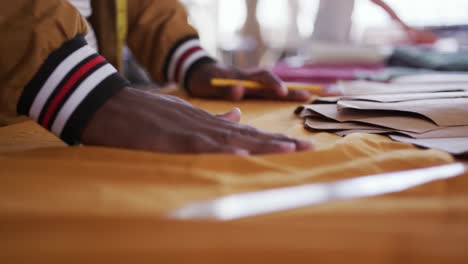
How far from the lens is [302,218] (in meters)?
0.35

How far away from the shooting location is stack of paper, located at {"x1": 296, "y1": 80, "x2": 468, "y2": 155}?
1.69 feet

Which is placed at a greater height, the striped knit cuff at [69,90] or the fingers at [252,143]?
the striped knit cuff at [69,90]

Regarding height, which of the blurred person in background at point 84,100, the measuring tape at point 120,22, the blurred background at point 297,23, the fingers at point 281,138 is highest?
the blurred person in background at point 84,100

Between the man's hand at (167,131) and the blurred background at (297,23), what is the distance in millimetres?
1741

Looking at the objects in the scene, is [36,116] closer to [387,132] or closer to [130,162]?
[130,162]

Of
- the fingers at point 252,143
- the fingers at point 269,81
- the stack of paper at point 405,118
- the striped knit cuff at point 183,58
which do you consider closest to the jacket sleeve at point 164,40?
the striped knit cuff at point 183,58

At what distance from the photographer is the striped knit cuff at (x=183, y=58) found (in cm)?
97

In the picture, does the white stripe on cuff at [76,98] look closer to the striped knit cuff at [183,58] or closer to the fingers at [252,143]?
the fingers at [252,143]

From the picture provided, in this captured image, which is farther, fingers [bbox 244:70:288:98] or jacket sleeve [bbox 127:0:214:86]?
jacket sleeve [bbox 127:0:214:86]

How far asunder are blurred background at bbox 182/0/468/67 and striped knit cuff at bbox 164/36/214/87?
4.07 feet

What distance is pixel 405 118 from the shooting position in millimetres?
563

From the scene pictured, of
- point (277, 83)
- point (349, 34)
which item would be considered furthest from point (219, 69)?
point (349, 34)

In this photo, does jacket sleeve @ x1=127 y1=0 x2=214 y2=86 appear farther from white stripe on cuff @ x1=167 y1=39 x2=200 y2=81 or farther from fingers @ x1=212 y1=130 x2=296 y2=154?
fingers @ x1=212 y1=130 x2=296 y2=154

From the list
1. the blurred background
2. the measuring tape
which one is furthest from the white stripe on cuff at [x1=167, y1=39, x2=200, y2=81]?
the blurred background
